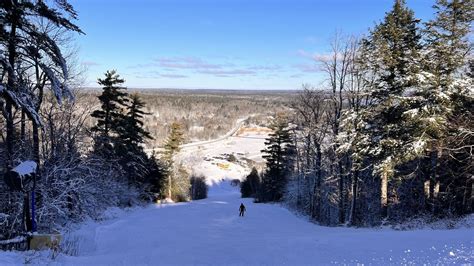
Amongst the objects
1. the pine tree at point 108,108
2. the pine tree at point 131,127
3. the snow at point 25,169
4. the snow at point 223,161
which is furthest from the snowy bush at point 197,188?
the snow at point 25,169

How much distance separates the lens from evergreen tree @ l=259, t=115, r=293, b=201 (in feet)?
172

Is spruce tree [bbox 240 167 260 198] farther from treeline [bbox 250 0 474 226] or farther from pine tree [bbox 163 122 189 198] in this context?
treeline [bbox 250 0 474 226]

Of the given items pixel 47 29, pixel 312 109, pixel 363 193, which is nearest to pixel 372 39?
pixel 312 109

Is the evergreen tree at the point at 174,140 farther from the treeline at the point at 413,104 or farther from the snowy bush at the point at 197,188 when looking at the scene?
the treeline at the point at 413,104

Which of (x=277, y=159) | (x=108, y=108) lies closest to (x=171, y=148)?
(x=277, y=159)

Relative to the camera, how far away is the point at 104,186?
94.1 feet

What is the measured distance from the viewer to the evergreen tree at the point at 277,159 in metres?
52.4

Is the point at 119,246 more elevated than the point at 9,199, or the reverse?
the point at 9,199

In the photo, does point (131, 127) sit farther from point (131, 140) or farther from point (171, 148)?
point (171, 148)

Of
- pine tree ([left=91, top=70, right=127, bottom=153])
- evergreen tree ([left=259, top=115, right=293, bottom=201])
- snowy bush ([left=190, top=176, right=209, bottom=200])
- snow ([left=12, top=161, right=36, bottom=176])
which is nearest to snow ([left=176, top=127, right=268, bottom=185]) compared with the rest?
snowy bush ([left=190, top=176, right=209, bottom=200])

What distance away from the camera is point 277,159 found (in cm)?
5472

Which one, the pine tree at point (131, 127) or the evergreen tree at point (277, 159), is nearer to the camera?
the pine tree at point (131, 127)

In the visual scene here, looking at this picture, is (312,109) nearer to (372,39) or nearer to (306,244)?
(372,39)

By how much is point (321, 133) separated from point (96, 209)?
1696cm
